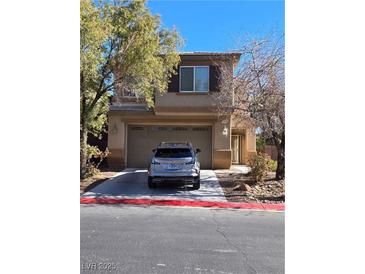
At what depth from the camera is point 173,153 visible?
13094 millimetres

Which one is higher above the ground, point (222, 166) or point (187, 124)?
point (187, 124)

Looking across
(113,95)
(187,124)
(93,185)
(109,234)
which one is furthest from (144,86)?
(109,234)

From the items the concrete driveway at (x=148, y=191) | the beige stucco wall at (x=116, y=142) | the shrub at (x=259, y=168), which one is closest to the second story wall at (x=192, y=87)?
the beige stucco wall at (x=116, y=142)

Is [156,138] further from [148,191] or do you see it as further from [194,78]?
[148,191]

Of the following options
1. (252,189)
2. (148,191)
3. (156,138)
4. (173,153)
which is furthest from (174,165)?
(156,138)

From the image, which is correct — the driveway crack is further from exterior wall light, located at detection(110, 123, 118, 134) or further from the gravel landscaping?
exterior wall light, located at detection(110, 123, 118, 134)

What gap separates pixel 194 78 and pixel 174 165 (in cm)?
672

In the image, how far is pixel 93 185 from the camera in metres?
14.3

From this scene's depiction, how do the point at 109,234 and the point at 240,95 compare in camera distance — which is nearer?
the point at 109,234

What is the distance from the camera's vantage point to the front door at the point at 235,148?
2195 centimetres

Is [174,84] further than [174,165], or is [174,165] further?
[174,84]
